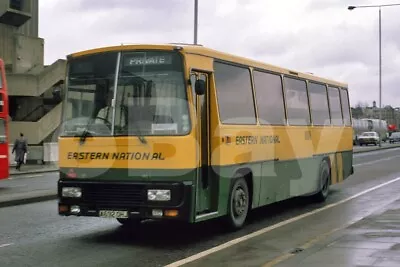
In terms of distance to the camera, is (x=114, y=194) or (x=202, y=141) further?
(x=202, y=141)

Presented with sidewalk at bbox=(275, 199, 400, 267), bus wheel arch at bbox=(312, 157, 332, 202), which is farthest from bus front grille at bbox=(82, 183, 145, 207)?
bus wheel arch at bbox=(312, 157, 332, 202)

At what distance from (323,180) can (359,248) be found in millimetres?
6467

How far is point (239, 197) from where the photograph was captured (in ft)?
33.8

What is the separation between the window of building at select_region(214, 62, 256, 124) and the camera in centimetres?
985

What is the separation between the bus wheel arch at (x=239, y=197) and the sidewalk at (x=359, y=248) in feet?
5.31

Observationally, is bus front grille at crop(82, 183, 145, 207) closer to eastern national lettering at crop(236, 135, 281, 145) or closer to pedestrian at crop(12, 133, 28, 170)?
eastern national lettering at crop(236, 135, 281, 145)

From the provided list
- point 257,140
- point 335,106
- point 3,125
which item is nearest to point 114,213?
point 257,140

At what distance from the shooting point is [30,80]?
34.9 meters

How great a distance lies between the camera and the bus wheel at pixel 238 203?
10044mm

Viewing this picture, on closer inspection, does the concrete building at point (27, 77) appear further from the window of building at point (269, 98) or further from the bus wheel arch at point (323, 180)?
the window of building at point (269, 98)

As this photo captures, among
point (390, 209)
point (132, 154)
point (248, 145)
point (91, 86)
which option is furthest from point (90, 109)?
point (390, 209)

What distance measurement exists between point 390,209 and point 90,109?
723 centimetres

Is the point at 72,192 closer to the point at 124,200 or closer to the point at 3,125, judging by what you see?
the point at 124,200

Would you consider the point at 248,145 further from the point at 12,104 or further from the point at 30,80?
the point at 12,104
